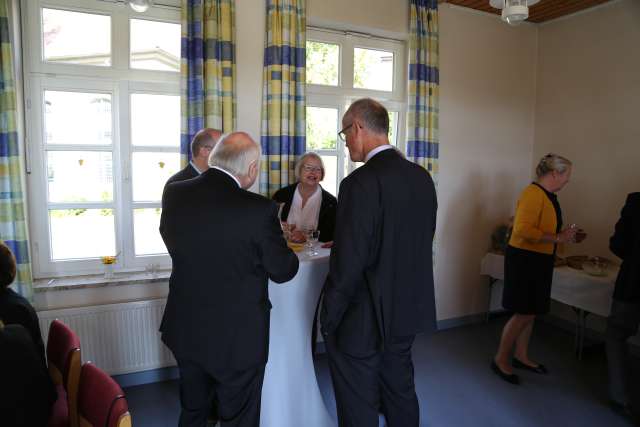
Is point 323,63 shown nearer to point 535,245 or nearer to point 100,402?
point 535,245

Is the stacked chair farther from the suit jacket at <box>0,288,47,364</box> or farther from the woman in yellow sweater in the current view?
the woman in yellow sweater

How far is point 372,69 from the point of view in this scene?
12.1ft

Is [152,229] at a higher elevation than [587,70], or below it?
below

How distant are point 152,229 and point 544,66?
13.7ft

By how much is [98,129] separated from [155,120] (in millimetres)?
383

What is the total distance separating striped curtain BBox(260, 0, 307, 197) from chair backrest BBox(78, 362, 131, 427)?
1898mm

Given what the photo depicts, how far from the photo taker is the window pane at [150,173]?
2.96 m

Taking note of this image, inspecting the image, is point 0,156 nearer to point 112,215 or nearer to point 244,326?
point 112,215

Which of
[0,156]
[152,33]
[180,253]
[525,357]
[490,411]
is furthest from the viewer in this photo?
[525,357]

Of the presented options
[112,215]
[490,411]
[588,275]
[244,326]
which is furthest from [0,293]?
[588,275]

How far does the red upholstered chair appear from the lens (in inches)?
60.4

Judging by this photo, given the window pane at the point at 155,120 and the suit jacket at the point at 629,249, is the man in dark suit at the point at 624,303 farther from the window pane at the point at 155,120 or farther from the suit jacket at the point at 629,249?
the window pane at the point at 155,120

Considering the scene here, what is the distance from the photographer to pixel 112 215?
9.66 feet

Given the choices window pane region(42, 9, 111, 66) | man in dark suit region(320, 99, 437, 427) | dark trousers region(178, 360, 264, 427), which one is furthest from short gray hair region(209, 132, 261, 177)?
window pane region(42, 9, 111, 66)
